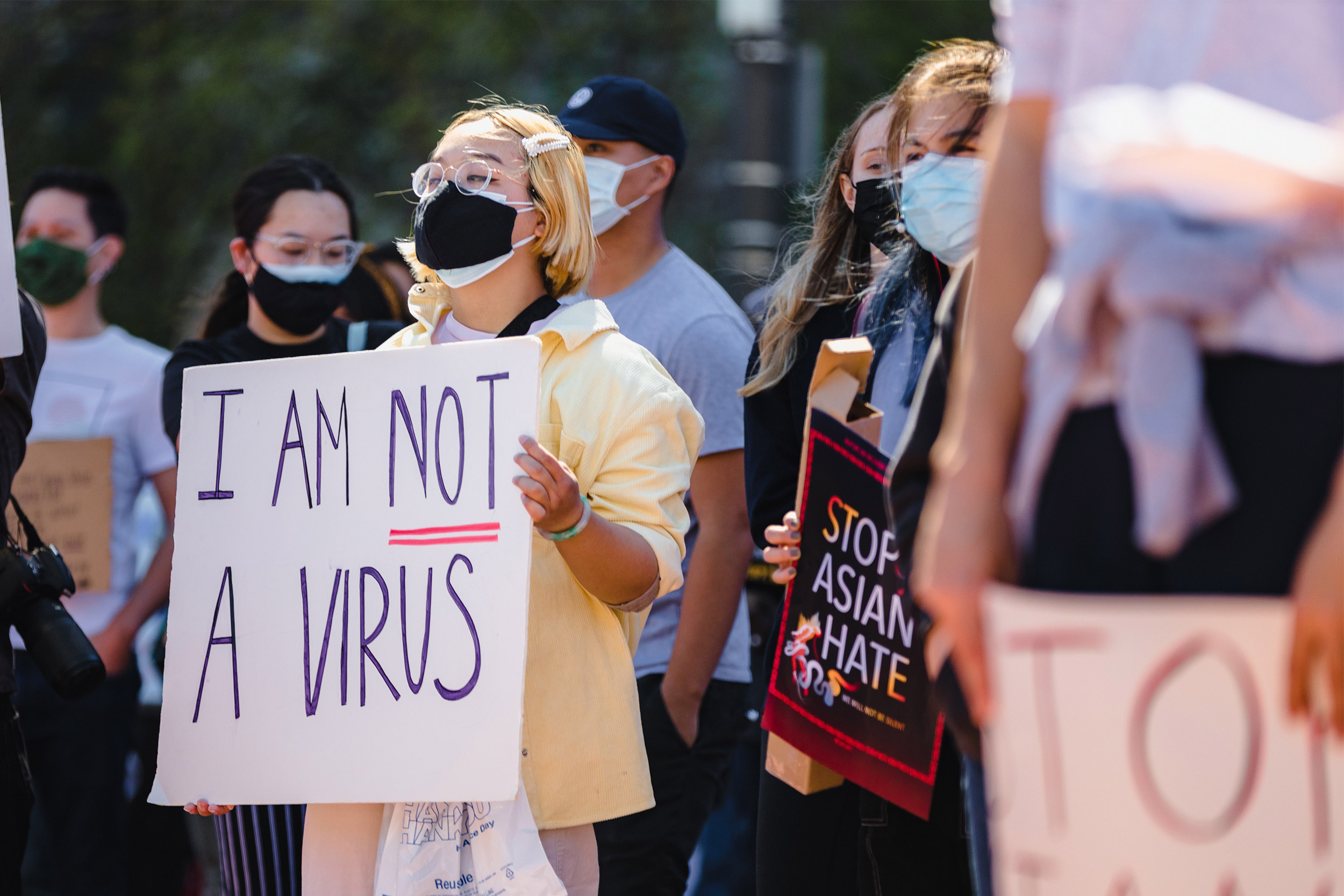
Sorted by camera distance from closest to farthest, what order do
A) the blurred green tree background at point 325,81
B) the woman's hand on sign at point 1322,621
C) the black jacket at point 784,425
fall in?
the woman's hand on sign at point 1322,621, the black jacket at point 784,425, the blurred green tree background at point 325,81

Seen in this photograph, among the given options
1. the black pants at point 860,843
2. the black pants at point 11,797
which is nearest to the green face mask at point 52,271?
the black pants at point 11,797

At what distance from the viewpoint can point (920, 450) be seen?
1.96 m

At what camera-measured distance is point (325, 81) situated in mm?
12781

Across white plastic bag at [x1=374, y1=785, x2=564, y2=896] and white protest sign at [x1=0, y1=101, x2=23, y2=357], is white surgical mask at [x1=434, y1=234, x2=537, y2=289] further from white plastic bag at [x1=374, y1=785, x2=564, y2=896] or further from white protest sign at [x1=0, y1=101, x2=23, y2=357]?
white plastic bag at [x1=374, y1=785, x2=564, y2=896]

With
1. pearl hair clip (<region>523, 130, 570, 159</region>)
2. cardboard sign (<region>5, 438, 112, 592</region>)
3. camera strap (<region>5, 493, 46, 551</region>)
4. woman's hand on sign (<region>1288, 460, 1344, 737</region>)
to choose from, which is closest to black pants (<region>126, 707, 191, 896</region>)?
cardboard sign (<region>5, 438, 112, 592</region>)

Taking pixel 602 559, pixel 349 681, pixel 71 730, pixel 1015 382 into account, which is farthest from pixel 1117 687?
pixel 71 730

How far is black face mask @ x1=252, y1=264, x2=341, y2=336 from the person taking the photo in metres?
3.81

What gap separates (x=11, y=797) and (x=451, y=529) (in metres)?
1.07

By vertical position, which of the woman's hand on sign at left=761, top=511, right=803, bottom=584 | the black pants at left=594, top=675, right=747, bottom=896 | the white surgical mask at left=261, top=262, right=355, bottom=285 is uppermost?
the white surgical mask at left=261, top=262, right=355, bottom=285

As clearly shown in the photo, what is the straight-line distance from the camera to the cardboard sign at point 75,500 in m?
4.25

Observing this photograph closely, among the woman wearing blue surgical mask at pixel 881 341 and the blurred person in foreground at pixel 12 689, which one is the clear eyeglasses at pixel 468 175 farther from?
the blurred person in foreground at pixel 12 689

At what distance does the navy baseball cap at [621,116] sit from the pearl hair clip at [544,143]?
108cm

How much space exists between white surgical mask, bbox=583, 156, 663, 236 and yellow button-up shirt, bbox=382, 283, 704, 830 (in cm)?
117

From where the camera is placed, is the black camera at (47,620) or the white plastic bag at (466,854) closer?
the white plastic bag at (466,854)
